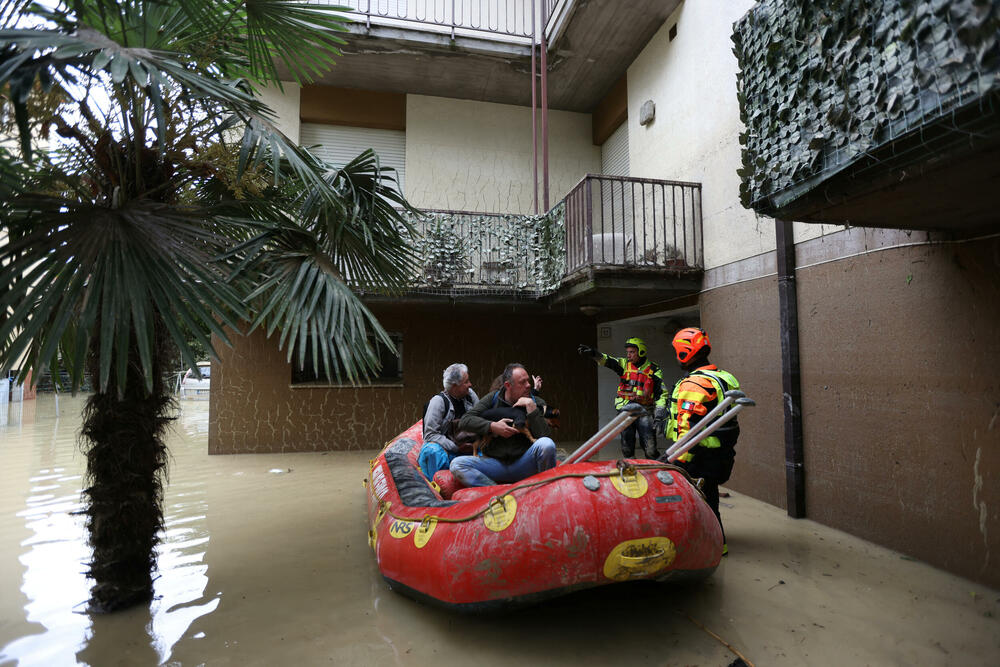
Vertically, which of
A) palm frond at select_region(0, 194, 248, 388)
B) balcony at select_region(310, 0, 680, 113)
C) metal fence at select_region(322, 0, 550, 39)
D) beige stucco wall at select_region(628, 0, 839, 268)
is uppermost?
metal fence at select_region(322, 0, 550, 39)

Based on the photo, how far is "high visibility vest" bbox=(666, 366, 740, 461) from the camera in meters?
3.57

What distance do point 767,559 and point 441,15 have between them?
9515 millimetres

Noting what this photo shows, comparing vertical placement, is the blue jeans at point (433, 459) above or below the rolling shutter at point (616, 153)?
below

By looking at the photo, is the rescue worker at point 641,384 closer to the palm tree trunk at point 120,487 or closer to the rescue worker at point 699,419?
the rescue worker at point 699,419

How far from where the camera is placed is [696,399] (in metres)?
3.58

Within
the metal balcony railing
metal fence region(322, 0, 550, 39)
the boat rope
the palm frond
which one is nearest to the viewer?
the palm frond

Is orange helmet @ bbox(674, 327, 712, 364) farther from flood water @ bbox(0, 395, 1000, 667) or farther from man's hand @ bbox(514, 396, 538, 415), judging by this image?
flood water @ bbox(0, 395, 1000, 667)

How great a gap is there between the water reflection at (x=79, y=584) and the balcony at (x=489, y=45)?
7.14 metres

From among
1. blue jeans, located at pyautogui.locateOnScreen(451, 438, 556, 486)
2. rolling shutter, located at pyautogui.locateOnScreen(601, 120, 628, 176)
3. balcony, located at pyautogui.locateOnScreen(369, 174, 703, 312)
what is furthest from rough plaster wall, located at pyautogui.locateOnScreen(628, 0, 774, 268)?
blue jeans, located at pyautogui.locateOnScreen(451, 438, 556, 486)

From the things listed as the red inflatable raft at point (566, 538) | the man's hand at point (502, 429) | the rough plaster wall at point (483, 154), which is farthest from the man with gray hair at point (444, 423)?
the rough plaster wall at point (483, 154)

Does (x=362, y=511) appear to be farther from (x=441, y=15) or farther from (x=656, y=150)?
(x=441, y=15)

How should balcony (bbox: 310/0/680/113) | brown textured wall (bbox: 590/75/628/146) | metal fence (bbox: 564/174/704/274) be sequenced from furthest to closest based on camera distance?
brown textured wall (bbox: 590/75/628/146) → balcony (bbox: 310/0/680/113) → metal fence (bbox: 564/174/704/274)

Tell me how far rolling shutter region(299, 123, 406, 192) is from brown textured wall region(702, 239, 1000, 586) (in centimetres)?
707

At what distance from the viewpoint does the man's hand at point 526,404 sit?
3.70 meters
